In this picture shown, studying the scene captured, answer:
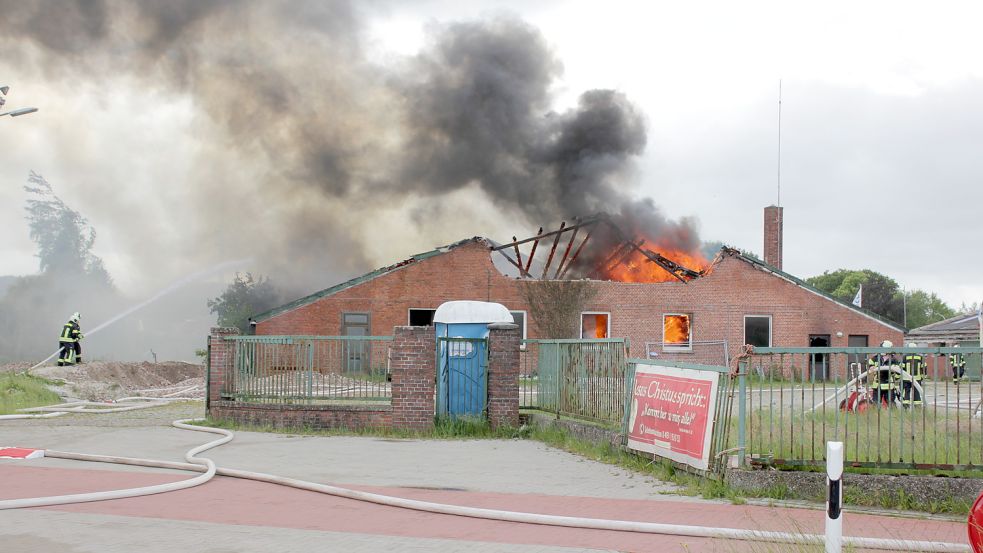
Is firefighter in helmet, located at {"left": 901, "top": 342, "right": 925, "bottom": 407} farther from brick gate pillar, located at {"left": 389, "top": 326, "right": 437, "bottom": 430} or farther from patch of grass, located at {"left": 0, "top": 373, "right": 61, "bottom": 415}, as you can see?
patch of grass, located at {"left": 0, "top": 373, "right": 61, "bottom": 415}

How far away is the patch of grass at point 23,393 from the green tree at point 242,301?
33.9 meters

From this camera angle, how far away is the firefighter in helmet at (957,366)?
8.27 metres

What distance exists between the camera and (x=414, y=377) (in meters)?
14.8

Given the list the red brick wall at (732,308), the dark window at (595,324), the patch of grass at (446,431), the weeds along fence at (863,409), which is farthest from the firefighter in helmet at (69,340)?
the weeds along fence at (863,409)

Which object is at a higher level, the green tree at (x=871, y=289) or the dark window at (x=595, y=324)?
the green tree at (x=871, y=289)

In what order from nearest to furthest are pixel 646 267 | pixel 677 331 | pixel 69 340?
1. pixel 69 340
2. pixel 677 331
3. pixel 646 267

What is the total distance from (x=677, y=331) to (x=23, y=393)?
2179 cm

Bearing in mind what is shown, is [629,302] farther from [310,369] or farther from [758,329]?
[310,369]

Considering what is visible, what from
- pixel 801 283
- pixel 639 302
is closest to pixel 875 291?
pixel 801 283

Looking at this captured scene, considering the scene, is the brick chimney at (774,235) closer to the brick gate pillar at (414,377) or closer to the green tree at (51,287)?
the brick gate pillar at (414,377)

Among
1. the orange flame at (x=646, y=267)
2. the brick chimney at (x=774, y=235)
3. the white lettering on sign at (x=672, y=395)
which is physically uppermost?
the brick chimney at (x=774, y=235)

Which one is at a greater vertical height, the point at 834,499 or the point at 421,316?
the point at 421,316

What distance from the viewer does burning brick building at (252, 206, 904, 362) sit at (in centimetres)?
3225

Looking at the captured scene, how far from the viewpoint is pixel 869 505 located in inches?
329
